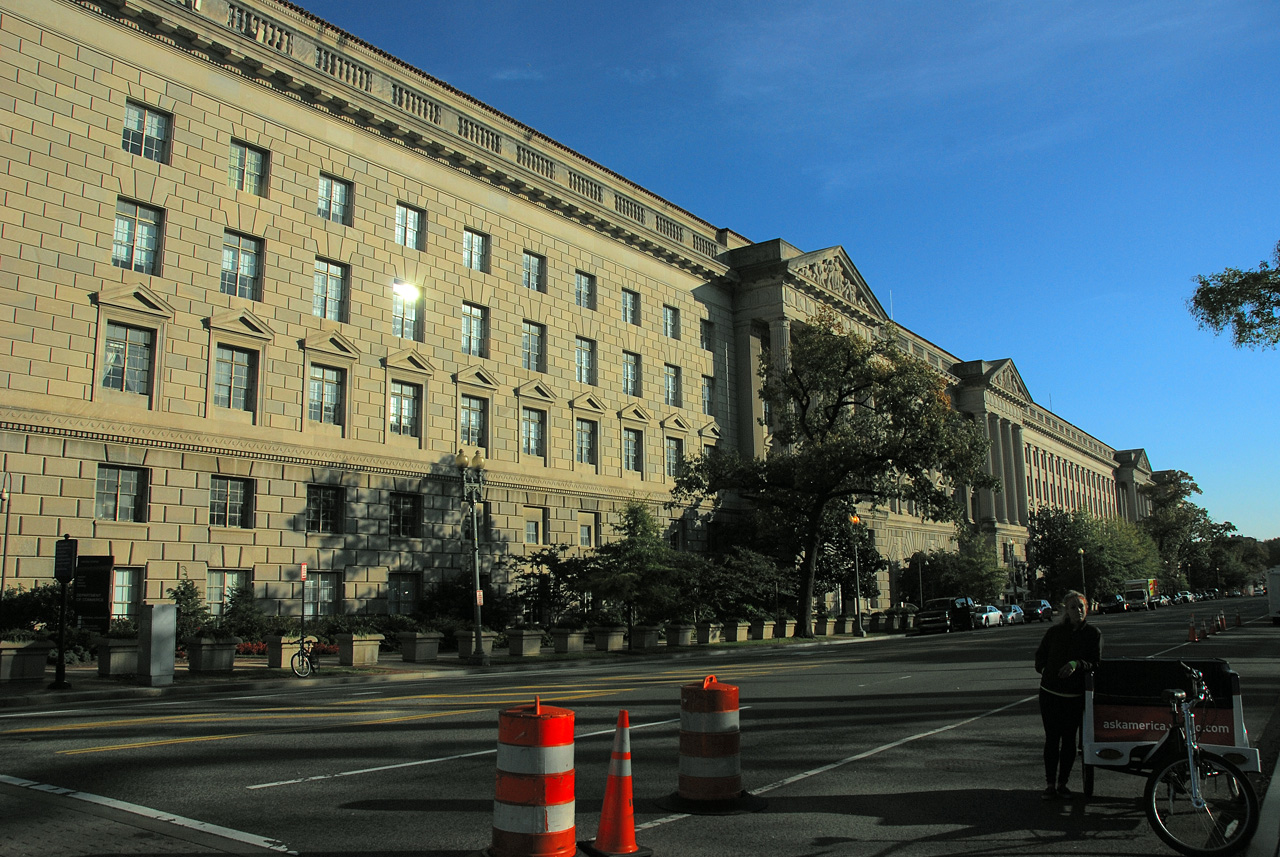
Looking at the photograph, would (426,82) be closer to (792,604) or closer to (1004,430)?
(792,604)

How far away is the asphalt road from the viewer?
6938 mm

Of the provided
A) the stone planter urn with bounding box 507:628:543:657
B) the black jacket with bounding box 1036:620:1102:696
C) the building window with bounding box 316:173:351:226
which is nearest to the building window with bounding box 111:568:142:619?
the stone planter urn with bounding box 507:628:543:657

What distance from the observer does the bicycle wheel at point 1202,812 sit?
6.42 metres

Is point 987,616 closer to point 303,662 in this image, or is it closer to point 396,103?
point 396,103

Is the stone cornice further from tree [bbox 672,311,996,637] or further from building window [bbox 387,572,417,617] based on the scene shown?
building window [bbox 387,572,417,617]

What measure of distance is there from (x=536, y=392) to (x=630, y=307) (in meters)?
8.84

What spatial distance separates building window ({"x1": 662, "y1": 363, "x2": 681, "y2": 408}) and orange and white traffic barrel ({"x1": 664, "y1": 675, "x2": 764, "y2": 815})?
3910 centimetres

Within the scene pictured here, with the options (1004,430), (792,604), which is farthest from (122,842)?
(1004,430)

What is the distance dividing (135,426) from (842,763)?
2297cm

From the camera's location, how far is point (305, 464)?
30.2 metres

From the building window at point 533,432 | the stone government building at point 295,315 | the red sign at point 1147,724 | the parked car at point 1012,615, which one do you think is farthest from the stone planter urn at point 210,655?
the parked car at point 1012,615

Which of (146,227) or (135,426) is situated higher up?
(146,227)

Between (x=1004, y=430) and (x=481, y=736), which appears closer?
(x=481, y=736)

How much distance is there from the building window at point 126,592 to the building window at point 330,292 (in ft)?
32.6
